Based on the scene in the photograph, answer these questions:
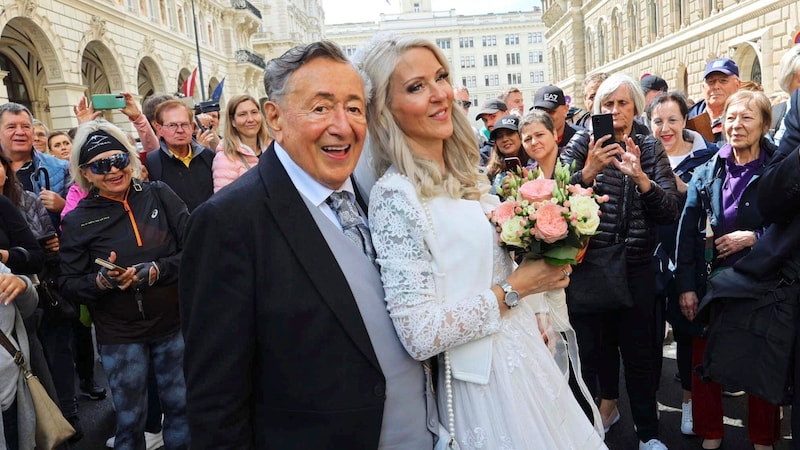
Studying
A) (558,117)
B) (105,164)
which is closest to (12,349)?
(105,164)

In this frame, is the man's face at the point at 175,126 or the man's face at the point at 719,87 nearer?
the man's face at the point at 175,126

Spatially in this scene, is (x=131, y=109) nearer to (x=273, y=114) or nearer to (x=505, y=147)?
(x=505, y=147)

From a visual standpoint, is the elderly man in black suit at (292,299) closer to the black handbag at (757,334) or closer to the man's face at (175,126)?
the black handbag at (757,334)

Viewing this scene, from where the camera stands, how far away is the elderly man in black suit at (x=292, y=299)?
1.66 metres

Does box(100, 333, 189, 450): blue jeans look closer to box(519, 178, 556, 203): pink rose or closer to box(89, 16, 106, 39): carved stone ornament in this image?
box(519, 178, 556, 203): pink rose

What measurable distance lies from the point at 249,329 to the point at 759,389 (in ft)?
8.69

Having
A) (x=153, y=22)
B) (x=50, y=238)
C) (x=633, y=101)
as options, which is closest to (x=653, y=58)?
(x=153, y=22)

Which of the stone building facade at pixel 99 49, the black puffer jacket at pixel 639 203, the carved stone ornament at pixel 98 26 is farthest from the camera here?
the carved stone ornament at pixel 98 26

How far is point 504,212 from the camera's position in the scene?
6.53 ft

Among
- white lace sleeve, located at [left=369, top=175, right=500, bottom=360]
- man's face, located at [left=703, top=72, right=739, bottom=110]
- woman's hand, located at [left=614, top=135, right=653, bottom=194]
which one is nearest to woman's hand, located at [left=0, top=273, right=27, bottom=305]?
white lace sleeve, located at [left=369, top=175, right=500, bottom=360]

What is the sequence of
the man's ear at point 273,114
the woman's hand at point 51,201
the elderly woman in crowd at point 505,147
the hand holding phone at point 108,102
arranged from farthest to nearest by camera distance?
the hand holding phone at point 108,102, the elderly woman in crowd at point 505,147, the woman's hand at point 51,201, the man's ear at point 273,114

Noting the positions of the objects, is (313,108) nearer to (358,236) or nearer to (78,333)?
(358,236)

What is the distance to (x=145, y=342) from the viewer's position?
139 inches

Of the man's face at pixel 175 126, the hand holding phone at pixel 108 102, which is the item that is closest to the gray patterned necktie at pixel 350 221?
the man's face at pixel 175 126
